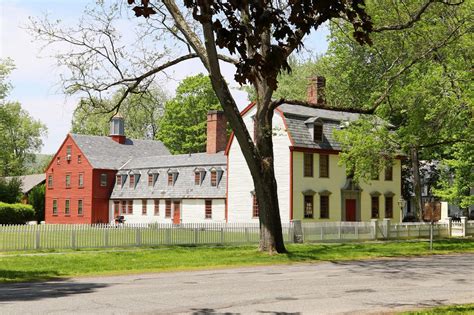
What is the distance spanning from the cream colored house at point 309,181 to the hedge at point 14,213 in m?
19.8

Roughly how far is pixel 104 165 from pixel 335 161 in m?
26.9

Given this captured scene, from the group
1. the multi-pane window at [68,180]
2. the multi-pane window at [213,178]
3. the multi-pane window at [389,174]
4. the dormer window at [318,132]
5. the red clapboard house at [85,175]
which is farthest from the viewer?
the multi-pane window at [68,180]

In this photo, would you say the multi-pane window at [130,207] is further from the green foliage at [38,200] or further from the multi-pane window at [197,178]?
the green foliage at [38,200]

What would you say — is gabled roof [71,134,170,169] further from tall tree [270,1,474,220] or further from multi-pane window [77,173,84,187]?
tall tree [270,1,474,220]

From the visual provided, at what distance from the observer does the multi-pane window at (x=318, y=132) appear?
44503 millimetres

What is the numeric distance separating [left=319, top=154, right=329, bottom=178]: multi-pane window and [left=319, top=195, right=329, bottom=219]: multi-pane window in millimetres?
1549

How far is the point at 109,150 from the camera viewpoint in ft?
219

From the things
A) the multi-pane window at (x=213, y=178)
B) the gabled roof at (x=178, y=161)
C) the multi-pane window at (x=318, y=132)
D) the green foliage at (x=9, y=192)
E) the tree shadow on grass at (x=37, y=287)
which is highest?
the multi-pane window at (x=318, y=132)

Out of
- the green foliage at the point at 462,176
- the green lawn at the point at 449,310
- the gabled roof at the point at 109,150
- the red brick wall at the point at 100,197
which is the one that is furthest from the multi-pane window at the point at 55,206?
the green lawn at the point at 449,310

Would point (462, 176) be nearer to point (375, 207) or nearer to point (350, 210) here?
point (375, 207)

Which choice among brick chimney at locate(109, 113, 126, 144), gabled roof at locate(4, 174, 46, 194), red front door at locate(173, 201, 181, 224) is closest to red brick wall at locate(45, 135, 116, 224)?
brick chimney at locate(109, 113, 126, 144)

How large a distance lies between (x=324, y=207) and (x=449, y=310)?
3317 cm

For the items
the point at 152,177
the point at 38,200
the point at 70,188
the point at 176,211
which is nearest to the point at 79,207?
the point at 70,188

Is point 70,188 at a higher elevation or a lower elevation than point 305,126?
lower
